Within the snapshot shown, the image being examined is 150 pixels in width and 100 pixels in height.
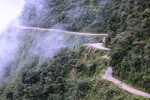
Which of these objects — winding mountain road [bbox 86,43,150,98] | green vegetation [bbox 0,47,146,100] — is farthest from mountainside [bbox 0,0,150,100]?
winding mountain road [bbox 86,43,150,98]

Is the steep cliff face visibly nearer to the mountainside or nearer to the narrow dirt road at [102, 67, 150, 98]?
the mountainside

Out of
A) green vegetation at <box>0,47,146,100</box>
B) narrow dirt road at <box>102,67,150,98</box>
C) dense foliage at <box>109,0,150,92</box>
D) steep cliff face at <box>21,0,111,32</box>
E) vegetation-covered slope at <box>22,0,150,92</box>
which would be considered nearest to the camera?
narrow dirt road at <box>102,67,150,98</box>

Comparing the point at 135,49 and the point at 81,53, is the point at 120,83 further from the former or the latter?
the point at 81,53

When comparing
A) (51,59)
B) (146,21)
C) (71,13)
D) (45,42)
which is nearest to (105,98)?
(146,21)

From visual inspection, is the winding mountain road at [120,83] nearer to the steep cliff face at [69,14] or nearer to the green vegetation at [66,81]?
the green vegetation at [66,81]

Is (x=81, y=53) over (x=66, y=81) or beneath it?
over

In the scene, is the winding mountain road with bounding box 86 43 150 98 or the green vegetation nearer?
the winding mountain road with bounding box 86 43 150 98

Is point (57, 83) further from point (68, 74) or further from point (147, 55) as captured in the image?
point (147, 55)

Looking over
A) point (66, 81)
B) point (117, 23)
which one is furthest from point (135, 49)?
point (117, 23)
